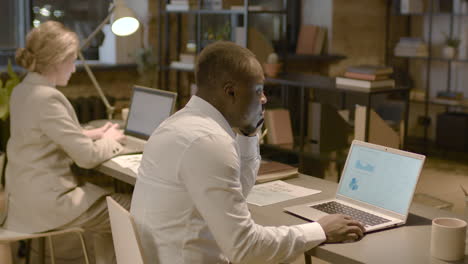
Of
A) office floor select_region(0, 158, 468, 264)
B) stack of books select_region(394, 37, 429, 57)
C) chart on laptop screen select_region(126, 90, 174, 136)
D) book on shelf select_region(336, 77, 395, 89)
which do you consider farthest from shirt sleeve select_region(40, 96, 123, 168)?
stack of books select_region(394, 37, 429, 57)

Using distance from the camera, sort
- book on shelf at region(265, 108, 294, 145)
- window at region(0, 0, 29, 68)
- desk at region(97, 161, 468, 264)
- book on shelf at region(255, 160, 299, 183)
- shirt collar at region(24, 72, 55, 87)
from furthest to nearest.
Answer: window at region(0, 0, 29, 68) → book on shelf at region(265, 108, 294, 145) → shirt collar at region(24, 72, 55, 87) → book on shelf at region(255, 160, 299, 183) → desk at region(97, 161, 468, 264)

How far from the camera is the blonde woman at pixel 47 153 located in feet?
10.3

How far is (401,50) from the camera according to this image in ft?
24.2

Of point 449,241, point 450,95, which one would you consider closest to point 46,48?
point 449,241

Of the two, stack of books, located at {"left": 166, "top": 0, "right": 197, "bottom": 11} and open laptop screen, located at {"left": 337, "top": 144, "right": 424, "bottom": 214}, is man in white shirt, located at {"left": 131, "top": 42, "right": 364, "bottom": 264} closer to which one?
open laptop screen, located at {"left": 337, "top": 144, "right": 424, "bottom": 214}

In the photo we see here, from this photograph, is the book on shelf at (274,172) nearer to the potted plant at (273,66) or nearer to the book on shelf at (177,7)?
the potted plant at (273,66)

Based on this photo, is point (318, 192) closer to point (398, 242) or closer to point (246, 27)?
point (398, 242)

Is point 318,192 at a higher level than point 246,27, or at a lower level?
lower

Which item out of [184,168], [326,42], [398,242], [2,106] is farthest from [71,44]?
[326,42]

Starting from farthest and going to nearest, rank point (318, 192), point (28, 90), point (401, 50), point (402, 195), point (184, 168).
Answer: point (401, 50) → point (28, 90) → point (318, 192) → point (402, 195) → point (184, 168)

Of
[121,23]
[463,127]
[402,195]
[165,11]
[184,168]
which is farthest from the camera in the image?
[463,127]

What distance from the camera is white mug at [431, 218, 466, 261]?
191cm

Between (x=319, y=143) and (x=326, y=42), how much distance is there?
2893 millimetres

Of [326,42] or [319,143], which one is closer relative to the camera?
[319,143]
